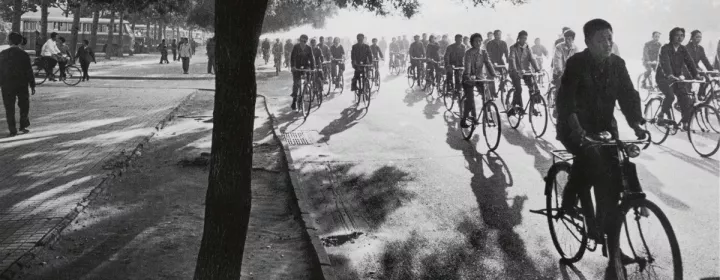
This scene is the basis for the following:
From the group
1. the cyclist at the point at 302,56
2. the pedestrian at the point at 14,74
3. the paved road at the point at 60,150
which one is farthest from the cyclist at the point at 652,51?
the pedestrian at the point at 14,74

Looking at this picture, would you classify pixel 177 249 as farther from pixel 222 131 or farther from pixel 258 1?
pixel 258 1

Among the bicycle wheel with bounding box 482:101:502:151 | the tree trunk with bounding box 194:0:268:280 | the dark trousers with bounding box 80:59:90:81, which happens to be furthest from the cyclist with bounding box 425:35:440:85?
the tree trunk with bounding box 194:0:268:280

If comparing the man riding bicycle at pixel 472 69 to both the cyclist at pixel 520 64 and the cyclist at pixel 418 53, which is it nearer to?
the cyclist at pixel 520 64

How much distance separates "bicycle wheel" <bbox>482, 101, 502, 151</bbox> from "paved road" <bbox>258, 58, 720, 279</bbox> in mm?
174

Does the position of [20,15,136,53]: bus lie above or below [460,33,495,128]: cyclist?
above

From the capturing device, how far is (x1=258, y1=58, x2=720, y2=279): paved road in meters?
4.96

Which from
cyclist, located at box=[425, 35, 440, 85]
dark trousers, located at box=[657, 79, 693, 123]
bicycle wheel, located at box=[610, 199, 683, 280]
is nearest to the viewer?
bicycle wheel, located at box=[610, 199, 683, 280]

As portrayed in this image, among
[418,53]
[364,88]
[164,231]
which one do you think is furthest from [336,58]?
[164,231]

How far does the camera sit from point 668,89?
10.1 m

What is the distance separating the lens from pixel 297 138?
11141 mm

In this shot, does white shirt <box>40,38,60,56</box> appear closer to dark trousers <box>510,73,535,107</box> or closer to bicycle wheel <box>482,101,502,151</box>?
dark trousers <box>510,73,535,107</box>

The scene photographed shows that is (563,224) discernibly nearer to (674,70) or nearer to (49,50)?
(674,70)

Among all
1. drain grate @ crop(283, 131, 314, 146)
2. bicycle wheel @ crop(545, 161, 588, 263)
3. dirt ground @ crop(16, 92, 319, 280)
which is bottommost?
dirt ground @ crop(16, 92, 319, 280)

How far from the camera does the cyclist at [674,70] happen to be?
32.3 ft
